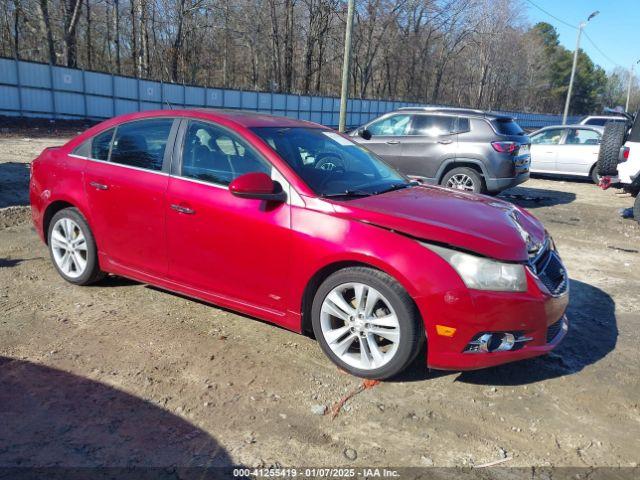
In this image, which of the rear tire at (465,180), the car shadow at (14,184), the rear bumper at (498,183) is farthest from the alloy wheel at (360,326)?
the rear bumper at (498,183)

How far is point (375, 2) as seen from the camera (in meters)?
48.8

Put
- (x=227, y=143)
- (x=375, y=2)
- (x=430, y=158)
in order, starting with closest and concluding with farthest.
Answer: (x=227, y=143), (x=430, y=158), (x=375, y=2)

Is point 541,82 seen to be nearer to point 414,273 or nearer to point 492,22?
point 492,22

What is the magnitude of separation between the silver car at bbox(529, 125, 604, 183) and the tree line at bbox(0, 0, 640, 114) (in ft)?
83.3

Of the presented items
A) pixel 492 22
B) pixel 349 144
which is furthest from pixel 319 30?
pixel 349 144

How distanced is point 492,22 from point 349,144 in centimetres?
6001

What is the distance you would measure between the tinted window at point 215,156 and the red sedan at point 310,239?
1cm

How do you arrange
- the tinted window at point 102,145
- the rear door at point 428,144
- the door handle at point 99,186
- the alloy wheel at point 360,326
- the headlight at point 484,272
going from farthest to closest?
the rear door at point 428,144 → the tinted window at point 102,145 → the door handle at point 99,186 → the alloy wheel at point 360,326 → the headlight at point 484,272

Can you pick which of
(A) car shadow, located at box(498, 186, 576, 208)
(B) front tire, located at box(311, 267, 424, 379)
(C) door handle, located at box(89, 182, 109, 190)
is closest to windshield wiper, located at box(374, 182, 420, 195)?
(B) front tire, located at box(311, 267, 424, 379)

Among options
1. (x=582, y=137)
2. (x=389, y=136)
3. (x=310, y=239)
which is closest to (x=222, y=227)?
(x=310, y=239)

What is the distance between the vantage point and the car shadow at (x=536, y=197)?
1089 cm

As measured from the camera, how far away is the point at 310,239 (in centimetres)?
350

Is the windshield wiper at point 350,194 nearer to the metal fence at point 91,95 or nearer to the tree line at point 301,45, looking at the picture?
the metal fence at point 91,95

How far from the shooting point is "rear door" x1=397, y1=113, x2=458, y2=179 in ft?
32.5
